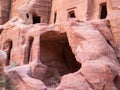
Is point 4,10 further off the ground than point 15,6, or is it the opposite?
point 15,6

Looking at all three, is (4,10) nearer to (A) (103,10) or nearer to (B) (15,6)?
(B) (15,6)

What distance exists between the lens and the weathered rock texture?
1652cm

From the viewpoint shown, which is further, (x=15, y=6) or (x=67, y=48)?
(x=15, y=6)

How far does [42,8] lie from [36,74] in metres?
11.2

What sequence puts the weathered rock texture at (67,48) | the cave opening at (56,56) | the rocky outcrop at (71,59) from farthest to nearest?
the cave opening at (56,56) < the weathered rock texture at (67,48) < the rocky outcrop at (71,59)

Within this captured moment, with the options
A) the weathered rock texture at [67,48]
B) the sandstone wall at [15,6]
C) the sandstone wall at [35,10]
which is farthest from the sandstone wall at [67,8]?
the sandstone wall at [15,6]

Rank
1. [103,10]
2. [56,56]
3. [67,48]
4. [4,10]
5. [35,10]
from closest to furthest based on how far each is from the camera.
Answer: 1. [56,56]
2. [67,48]
3. [103,10]
4. [35,10]
5. [4,10]

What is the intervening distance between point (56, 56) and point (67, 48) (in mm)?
860

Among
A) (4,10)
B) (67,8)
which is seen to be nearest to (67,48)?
(67,8)

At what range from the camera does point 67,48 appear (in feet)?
77.8

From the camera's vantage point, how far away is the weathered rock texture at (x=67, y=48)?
1652 cm

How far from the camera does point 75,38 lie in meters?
19.0

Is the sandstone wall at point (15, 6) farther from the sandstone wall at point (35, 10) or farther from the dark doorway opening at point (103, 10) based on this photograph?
the dark doorway opening at point (103, 10)

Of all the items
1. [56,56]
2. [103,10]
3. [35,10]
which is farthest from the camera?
[35,10]
